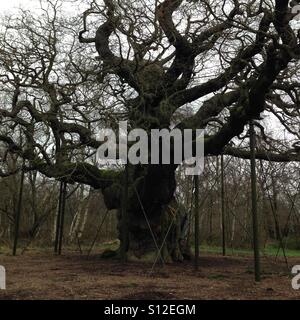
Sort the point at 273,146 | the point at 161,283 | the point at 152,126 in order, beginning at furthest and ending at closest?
the point at 273,146 < the point at 152,126 < the point at 161,283

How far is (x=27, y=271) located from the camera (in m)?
10.4

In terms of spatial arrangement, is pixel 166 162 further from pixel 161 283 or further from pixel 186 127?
pixel 161 283

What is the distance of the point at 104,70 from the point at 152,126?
1.84 meters

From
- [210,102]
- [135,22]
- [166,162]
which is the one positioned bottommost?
[166,162]

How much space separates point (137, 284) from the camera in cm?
804

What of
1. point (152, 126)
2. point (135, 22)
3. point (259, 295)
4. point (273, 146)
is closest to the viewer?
point (259, 295)

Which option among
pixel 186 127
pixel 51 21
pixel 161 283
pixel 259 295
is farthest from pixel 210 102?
pixel 259 295

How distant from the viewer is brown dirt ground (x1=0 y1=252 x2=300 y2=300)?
6.84 metres

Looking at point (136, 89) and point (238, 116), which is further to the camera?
point (136, 89)

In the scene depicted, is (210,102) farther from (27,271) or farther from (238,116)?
(27,271)

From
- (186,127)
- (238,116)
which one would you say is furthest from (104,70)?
(238,116)

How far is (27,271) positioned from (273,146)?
761 cm

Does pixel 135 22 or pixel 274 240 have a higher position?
pixel 135 22

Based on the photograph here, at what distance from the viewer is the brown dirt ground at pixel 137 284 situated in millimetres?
6836
